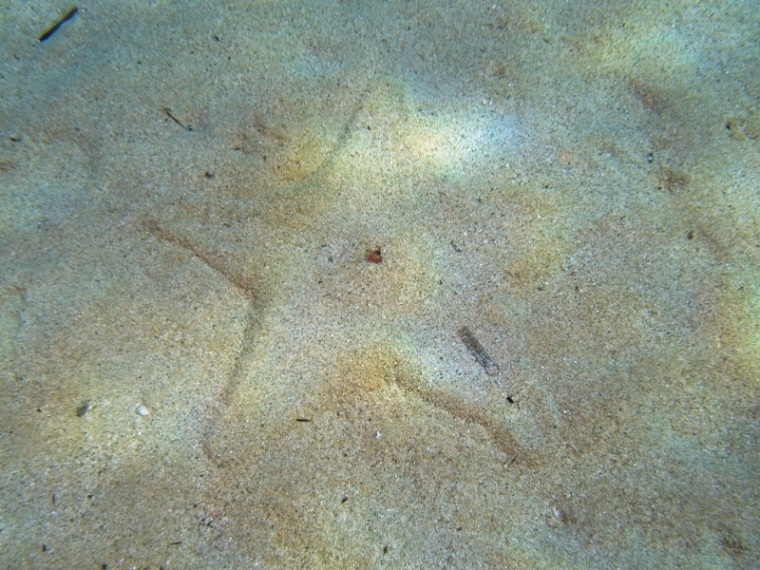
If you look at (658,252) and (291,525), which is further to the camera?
(658,252)

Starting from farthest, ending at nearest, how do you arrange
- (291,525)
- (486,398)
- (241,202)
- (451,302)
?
(241,202), (451,302), (486,398), (291,525)

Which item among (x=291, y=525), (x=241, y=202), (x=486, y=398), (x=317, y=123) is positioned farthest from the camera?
(x=317, y=123)

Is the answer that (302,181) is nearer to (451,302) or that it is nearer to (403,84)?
(403,84)

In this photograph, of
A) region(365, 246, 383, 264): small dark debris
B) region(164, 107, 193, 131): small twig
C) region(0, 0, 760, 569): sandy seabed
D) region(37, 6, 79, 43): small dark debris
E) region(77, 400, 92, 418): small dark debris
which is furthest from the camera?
region(37, 6, 79, 43): small dark debris

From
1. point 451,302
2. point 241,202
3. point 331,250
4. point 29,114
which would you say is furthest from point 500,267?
point 29,114

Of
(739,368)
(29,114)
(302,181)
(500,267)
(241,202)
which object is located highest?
(739,368)

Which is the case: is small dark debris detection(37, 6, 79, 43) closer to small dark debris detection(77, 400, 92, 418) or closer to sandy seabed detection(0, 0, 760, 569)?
sandy seabed detection(0, 0, 760, 569)

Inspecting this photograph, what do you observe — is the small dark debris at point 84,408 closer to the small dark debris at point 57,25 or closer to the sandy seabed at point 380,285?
the sandy seabed at point 380,285

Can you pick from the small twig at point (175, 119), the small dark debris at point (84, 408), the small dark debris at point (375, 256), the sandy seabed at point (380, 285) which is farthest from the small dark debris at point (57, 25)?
the small dark debris at point (375, 256)

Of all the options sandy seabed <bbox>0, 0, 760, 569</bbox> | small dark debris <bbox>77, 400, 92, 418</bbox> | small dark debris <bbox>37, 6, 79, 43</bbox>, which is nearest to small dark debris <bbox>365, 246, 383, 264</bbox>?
sandy seabed <bbox>0, 0, 760, 569</bbox>
